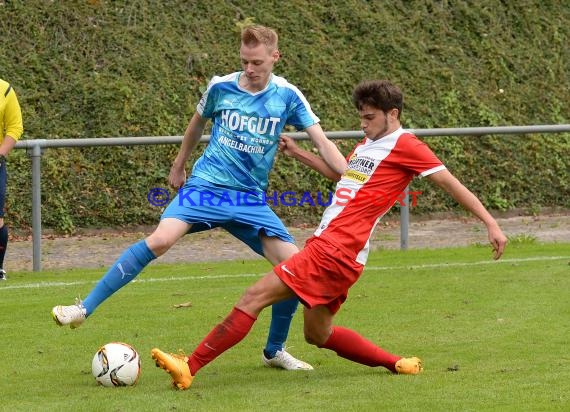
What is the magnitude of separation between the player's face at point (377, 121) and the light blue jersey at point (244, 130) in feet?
2.78

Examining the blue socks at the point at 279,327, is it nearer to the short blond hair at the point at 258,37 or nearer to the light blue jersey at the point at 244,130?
the light blue jersey at the point at 244,130

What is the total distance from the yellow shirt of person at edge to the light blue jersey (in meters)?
4.36

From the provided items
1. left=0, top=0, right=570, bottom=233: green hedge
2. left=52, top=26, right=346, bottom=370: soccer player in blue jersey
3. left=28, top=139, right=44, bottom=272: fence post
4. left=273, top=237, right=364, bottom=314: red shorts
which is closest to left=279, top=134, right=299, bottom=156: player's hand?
left=52, top=26, right=346, bottom=370: soccer player in blue jersey

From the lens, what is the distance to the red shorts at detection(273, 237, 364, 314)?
270 inches

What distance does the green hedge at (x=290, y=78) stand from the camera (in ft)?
51.3

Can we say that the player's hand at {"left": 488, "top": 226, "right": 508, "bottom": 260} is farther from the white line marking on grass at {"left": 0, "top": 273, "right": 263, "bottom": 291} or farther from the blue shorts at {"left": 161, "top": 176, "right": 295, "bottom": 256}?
the white line marking on grass at {"left": 0, "top": 273, "right": 263, "bottom": 291}

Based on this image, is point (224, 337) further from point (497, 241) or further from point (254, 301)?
point (497, 241)

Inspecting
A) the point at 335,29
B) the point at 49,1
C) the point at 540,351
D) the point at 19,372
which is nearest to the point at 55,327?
the point at 19,372

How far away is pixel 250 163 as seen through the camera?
25.5 feet

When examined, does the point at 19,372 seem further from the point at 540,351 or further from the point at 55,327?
the point at 540,351

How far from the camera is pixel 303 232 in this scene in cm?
1565

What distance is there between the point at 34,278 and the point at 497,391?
6258mm

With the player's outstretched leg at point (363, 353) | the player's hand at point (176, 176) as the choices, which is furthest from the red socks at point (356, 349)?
the player's hand at point (176, 176)

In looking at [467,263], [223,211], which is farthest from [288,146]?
[467,263]
